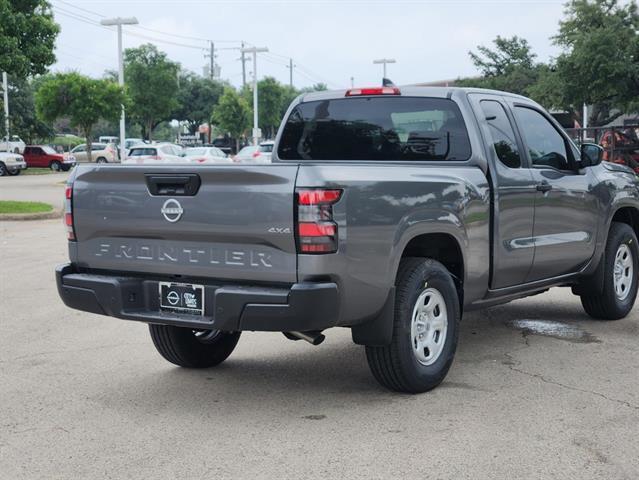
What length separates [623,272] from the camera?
8.13 meters

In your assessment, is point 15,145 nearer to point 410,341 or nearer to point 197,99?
point 197,99

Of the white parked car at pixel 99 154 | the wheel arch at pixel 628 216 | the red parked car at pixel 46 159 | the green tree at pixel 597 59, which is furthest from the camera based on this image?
the white parked car at pixel 99 154

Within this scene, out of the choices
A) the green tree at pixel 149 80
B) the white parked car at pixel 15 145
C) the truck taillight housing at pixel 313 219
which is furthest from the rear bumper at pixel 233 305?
the green tree at pixel 149 80

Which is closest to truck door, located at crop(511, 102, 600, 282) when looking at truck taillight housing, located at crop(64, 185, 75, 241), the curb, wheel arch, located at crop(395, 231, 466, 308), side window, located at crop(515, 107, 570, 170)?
side window, located at crop(515, 107, 570, 170)

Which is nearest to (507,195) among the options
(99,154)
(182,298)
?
(182,298)

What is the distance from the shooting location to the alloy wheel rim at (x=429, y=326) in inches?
218

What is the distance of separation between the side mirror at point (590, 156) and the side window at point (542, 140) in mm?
130

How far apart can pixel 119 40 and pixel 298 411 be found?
131ft

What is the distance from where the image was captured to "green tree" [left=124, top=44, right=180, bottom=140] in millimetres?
63906

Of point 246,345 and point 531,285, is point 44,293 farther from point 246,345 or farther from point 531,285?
point 531,285

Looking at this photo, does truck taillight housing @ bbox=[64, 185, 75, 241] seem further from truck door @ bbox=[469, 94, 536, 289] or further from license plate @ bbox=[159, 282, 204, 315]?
truck door @ bbox=[469, 94, 536, 289]

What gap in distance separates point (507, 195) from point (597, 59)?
27872 mm

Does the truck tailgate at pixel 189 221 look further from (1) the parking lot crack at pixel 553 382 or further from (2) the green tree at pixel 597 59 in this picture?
(2) the green tree at pixel 597 59

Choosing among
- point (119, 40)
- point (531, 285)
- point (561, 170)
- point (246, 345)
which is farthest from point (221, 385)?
point (119, 40)
